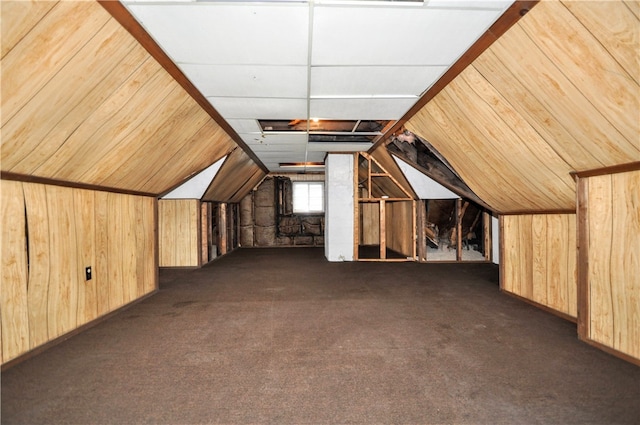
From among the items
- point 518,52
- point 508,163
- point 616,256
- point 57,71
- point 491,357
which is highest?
point 518,52

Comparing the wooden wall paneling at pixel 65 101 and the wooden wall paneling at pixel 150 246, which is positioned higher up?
the wooden wall paneling at pixel 65 101

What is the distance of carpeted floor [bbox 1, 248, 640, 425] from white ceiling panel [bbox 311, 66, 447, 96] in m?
2.43

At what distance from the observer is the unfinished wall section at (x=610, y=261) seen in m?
2.49

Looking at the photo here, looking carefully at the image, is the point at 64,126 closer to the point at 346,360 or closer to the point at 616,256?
the point at 346,360

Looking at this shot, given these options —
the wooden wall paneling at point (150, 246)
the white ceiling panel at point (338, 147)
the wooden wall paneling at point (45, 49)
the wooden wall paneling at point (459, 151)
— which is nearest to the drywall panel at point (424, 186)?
the white ceiling panel at point (338, 147)

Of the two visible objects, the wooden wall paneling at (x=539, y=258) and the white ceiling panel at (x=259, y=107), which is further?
the wooden wall paneling at (x=539, y=258)

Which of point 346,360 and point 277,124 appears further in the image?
point 277,124

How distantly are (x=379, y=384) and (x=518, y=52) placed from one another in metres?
2.43

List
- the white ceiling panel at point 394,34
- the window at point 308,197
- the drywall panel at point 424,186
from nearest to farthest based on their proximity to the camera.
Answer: the white ceiling panel at point 394,34, the drywall panel at point 424,186, the window at point 308,197

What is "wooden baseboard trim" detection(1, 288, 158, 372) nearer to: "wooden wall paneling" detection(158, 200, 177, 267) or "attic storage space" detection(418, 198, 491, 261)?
"wooden wall paneling" detection(158, 200, 177, 267)

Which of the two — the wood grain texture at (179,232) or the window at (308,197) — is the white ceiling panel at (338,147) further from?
the window at (308,197)

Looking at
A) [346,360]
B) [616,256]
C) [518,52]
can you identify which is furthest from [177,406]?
[616,256]

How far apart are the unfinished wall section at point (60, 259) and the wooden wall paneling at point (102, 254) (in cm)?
1

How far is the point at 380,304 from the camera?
13.5 ft
